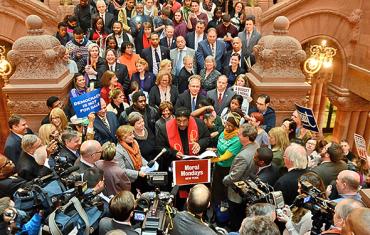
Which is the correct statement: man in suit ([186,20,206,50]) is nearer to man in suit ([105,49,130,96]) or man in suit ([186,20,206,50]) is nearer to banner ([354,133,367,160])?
man in suit ([105,49,130,96])

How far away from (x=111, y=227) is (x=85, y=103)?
261 cm

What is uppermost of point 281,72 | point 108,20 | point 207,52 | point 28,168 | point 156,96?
point 108,20

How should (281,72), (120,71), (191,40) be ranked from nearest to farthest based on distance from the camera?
(281,72) < (120,71) < (191,40)

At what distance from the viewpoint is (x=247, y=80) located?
718cm

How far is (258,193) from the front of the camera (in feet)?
13.0

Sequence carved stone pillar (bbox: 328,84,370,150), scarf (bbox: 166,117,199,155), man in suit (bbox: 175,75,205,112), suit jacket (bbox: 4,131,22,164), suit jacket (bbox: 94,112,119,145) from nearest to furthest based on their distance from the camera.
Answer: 1. suit jacket (bbox: 4,131,22,164)
2. scarf (bbox: 166,117,199,155)
3. suit jacket (bbox: 94,112,119,145)
4. man in suit (bbox: 175,75,205,112)
5. carved stone pillar (bbox: 328,84,370,150)

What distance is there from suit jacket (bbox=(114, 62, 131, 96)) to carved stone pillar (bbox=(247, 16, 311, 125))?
223 centimetres

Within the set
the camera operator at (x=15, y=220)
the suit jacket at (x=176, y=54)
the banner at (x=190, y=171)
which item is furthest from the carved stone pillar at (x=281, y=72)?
the camera operator at (x=15, y=220)

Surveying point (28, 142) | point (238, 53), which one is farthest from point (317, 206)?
point (238, 53)

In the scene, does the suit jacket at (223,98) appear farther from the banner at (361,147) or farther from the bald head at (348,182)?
the bald head at (348,182)

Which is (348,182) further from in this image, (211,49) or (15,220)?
(211,49)

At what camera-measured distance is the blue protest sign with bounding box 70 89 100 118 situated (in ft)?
18.8

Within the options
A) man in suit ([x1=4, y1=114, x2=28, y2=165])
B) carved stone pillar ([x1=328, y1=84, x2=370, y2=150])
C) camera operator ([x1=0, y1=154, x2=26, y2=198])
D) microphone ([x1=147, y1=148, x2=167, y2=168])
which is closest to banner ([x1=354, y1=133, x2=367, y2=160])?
microphone ([x1=147, y1=148, x2=167, y2=168])

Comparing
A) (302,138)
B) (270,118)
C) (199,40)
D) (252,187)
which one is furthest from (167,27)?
(252,187)
